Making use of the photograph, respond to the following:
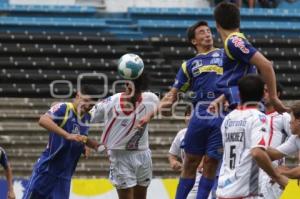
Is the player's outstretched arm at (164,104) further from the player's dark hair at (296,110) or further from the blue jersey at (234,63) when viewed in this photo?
the player's dark hair at (296,110)

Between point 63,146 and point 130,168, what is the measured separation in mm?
809

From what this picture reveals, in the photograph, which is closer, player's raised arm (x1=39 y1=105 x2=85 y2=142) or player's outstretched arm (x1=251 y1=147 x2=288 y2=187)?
player's outstretched arm (x1=251 y1=147 x2=288 y2=187)

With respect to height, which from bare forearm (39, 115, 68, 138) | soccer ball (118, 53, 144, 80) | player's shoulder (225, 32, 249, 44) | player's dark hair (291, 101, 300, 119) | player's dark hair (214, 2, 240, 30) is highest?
player's dark hair (214, 2, 240, 30)

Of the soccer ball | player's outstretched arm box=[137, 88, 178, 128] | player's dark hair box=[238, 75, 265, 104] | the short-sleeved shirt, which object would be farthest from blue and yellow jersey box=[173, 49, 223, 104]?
player's dark hair box=[238, 75, 265, 104]

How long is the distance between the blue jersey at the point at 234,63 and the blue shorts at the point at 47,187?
8.62 feet

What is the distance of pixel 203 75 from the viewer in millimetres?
9883

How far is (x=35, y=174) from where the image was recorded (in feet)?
35.5

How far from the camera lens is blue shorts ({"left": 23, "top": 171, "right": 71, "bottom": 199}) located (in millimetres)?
10742

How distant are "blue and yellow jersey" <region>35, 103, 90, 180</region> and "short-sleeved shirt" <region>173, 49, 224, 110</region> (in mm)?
1361

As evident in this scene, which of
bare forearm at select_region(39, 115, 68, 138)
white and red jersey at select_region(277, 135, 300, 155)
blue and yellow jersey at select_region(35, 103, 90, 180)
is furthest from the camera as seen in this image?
blue and yellow jersey at select_region(35, 103, 90, 180)

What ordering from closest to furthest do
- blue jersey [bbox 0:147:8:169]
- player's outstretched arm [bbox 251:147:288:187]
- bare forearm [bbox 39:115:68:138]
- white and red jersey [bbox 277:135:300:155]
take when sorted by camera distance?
player's outstretched arm [bbox 251:147:288:187]
white and red jersey [bbox 277:135:300:155]
bare forearm [bbox 39:115:68:138]
blue jersey [bbox 0:147:8:169]

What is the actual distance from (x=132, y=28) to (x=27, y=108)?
4521 mm

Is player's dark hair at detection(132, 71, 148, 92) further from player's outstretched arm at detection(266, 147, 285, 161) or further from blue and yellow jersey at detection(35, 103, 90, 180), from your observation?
player's outstretched arm at detection(266, 147, 285, 161)

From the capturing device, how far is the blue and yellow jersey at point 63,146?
10656mm
